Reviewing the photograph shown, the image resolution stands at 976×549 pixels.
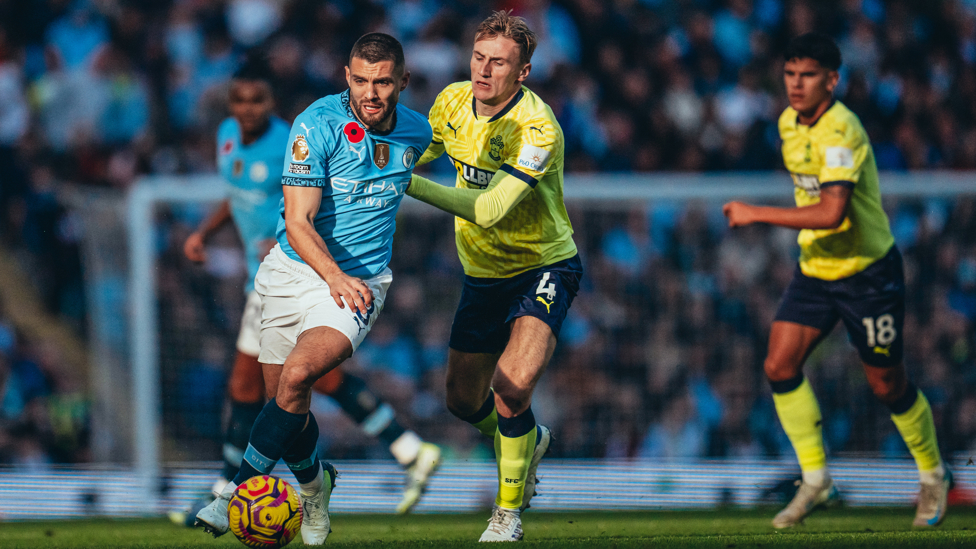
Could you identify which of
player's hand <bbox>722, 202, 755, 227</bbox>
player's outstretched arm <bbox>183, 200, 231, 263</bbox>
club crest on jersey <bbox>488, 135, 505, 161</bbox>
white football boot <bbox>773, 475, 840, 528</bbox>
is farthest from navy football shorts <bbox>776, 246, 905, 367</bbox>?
player's outstretched arm <bbox>183, 200, 231, 263</bbox>

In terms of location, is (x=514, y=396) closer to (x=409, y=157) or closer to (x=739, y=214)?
(x=409, y=157)

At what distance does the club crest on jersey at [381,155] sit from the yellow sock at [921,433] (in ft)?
11.1

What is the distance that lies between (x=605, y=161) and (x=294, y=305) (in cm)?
633

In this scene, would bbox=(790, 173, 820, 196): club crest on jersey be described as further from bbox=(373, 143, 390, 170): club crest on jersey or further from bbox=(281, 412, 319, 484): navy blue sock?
bbox=(281, 412, 319, 484): navy blue sock

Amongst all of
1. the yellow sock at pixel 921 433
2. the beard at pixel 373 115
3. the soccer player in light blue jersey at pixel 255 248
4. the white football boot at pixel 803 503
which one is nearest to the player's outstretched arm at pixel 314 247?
the beard at pixel 373 115

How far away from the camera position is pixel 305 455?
4.96 meters

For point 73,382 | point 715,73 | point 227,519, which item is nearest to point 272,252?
point 227,519

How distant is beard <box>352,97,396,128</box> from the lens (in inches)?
189

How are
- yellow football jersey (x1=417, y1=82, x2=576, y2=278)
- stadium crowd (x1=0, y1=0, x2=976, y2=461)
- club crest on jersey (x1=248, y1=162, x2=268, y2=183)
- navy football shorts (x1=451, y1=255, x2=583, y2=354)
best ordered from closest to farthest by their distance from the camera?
1. yellow football jersey (x1=417, y1=82, x2=576, y2=278)
2. navy football shorts (x1=451, y1=255, x2=583, y2=354)
3. club crest on jersey (x1=248, y1=162, x2=268, y2=183)
4. stadium crowd (x1=0, y1=0, x2=976, y2=461)

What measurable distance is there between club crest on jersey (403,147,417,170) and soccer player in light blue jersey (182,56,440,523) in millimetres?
1479

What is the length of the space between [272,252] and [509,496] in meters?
1.65

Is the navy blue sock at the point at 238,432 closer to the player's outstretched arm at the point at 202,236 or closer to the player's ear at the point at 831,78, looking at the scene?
the player's outstretched arm at the point at 202,236

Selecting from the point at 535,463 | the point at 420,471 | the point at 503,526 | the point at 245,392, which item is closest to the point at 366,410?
the point at 420,471

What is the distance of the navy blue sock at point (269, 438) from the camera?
15.1 feet
